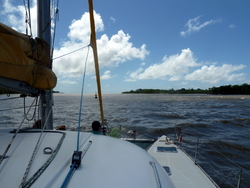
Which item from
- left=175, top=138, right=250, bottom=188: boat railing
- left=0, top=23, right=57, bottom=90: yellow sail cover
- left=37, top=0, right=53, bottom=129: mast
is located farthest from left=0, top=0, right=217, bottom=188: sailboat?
left=175, top=138, right=250, bottom=188: boat railing

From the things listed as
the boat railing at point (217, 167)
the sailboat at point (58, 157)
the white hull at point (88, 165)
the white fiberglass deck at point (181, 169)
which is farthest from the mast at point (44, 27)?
the boat railing at point (217, 167)

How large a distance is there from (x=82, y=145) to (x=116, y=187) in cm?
88

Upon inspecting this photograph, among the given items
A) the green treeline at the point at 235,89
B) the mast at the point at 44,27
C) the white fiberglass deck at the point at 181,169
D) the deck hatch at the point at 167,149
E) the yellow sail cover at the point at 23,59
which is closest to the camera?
the yellow sail cover at the point at 23,59

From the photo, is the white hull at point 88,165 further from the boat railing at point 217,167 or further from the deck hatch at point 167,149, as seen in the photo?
the deck hatch at point 167,149

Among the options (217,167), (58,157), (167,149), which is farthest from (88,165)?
(217,167)

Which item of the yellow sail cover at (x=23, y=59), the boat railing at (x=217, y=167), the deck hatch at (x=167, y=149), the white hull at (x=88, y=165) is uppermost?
the yellow sail cover at (x=23, y=59)

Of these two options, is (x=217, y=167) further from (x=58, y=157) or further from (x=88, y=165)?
(x=58, y=157)

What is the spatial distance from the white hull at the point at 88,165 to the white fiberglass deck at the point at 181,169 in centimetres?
250

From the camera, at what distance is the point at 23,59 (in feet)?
8.05

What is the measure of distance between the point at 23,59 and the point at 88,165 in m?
1.81

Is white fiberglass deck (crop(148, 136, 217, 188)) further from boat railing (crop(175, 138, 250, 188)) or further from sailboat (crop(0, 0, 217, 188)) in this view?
sailboat (crop(0, 0, 217, 188))

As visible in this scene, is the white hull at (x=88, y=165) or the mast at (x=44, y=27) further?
the mast at (x=44, y=27)

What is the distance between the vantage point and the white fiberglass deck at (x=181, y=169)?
425 cm

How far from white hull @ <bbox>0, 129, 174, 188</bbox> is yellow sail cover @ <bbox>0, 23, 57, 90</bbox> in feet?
2.96
